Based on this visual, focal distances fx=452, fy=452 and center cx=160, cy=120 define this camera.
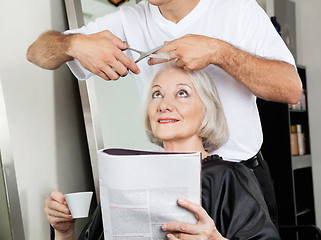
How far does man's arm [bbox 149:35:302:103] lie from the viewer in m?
1.51

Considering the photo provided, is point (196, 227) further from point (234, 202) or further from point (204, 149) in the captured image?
point (204, 149)

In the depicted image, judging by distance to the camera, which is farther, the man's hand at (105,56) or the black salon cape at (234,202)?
the man's hand at (105,56)

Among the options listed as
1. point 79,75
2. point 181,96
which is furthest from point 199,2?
point 79,75

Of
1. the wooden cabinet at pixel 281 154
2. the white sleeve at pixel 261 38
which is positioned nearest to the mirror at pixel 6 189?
the white sleeve at pixel 261 38

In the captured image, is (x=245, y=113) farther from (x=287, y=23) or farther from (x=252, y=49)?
(x=287, y=23)

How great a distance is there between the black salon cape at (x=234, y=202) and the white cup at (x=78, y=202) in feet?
1.28

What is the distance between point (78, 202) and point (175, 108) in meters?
0.47

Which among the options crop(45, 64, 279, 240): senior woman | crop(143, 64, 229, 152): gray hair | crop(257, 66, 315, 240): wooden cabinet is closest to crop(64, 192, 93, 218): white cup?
crop(45, 64, 279, 240): senior woman

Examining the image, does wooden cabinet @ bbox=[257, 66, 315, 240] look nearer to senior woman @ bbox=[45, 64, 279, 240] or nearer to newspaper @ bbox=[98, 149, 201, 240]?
senior woman @ bbox=[45, 64, 279, 240]

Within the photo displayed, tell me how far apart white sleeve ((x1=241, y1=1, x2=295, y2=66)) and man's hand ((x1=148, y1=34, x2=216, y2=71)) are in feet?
0.76

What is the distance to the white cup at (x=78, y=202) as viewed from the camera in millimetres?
1478

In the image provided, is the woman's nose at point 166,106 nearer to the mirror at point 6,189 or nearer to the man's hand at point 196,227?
the man's hand at point 196,227

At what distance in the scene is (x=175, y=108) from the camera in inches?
64.1

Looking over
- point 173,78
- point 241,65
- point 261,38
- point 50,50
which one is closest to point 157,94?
point 173,78
